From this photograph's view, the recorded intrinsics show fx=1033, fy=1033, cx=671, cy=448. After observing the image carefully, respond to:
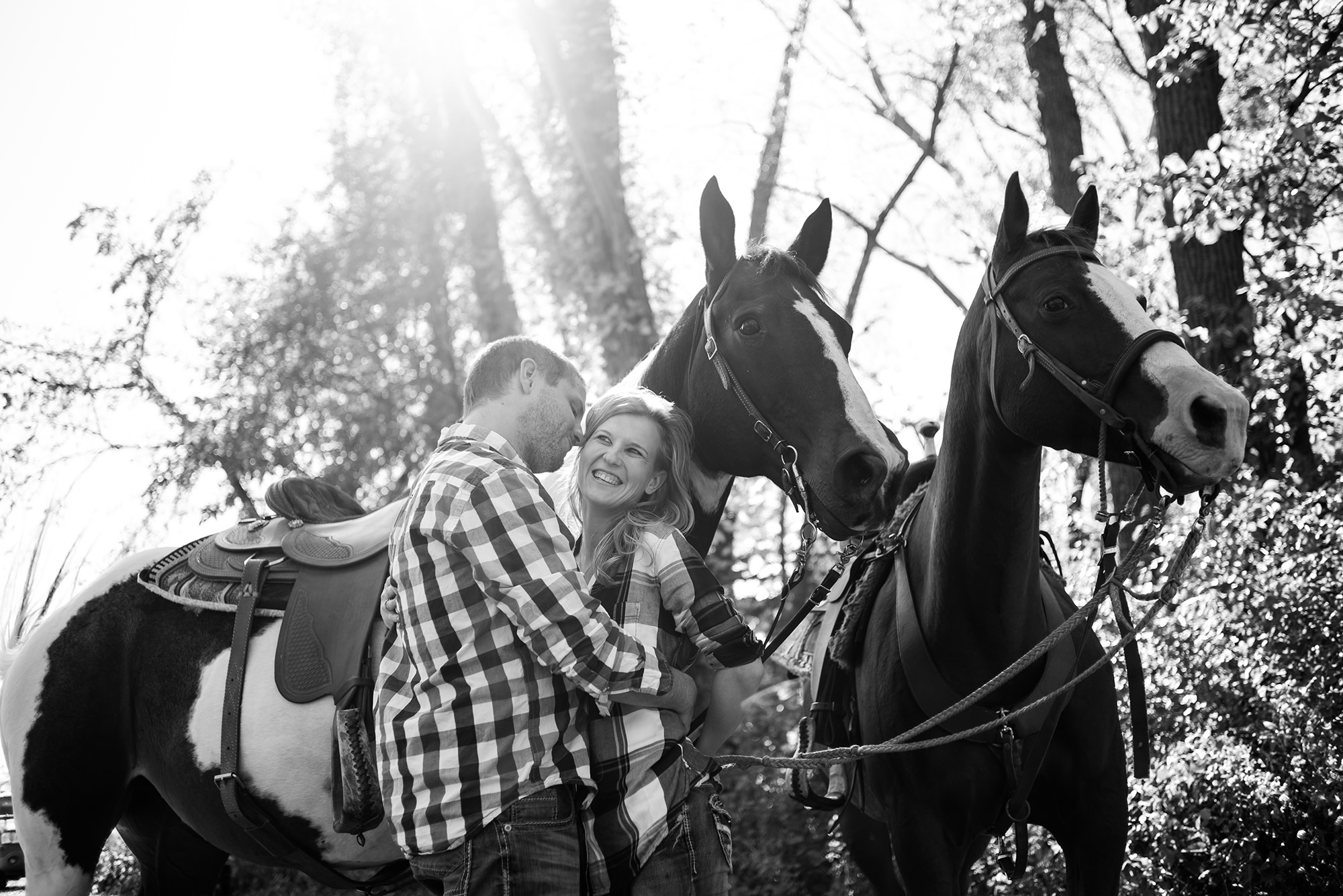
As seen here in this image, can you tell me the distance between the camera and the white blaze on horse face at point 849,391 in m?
2.56

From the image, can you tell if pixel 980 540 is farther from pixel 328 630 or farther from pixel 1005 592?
pixel 328 630

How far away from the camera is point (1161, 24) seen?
7.98 metres

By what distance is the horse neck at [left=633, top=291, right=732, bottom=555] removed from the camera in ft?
9.87

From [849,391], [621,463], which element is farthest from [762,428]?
[621,463]

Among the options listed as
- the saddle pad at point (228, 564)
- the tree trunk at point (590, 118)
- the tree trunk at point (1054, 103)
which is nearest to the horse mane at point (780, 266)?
the saddle pad at point (228, 564)

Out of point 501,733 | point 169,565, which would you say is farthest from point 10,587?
point 501,733

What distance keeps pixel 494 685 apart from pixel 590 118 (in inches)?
362

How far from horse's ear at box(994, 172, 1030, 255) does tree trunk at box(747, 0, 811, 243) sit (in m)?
10.4

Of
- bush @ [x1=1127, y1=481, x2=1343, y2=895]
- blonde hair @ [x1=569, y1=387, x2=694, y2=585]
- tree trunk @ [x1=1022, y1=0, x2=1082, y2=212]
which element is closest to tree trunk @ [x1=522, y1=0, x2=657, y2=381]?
tree trunk @ [x1=1022, y1=0, x2=1082, y2=212]

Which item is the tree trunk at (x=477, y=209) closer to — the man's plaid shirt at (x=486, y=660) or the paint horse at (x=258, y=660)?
the paint horse at (x=258, y=660)

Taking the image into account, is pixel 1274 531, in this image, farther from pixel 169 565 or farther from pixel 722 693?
pixel 169 565

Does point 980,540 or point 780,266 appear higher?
point 780,266

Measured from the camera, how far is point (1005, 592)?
3.08 metres

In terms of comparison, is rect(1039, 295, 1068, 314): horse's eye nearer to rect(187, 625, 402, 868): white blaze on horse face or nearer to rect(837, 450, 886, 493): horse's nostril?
rect(837, 450, 886, 493): horse's nostril
